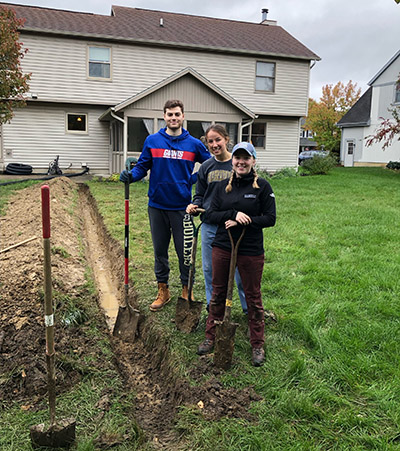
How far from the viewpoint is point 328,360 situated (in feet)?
11.8

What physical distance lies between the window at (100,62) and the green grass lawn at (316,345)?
1328cm

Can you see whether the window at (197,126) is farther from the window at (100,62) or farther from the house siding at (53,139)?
the window at (100,62)

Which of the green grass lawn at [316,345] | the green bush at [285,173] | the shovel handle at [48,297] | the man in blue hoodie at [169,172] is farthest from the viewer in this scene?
the green bush at [285,173]

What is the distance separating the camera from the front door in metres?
A: 33.3

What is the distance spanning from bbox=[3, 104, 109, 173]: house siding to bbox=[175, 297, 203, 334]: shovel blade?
53.8 ft

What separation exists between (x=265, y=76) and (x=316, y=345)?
63.6 ft

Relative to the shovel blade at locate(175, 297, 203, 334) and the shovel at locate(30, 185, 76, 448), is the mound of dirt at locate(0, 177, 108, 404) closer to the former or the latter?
the shovel at locate(30, 185, 76, 448)

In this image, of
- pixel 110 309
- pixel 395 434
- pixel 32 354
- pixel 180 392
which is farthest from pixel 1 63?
pixel 395 434

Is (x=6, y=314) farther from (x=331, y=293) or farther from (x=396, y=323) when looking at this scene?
(x=396, y=323)

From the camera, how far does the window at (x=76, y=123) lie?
763 inches

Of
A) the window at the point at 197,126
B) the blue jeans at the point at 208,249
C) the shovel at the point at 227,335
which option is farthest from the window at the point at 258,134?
the shovel at the point at 227,335

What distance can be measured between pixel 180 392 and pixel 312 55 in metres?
21.3

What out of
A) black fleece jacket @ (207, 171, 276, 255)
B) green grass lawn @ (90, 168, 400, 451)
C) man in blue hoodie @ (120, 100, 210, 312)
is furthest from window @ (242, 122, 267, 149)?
black fleece jacket @ (207, 171, 276, 255)

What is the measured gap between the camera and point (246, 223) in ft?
11.2
